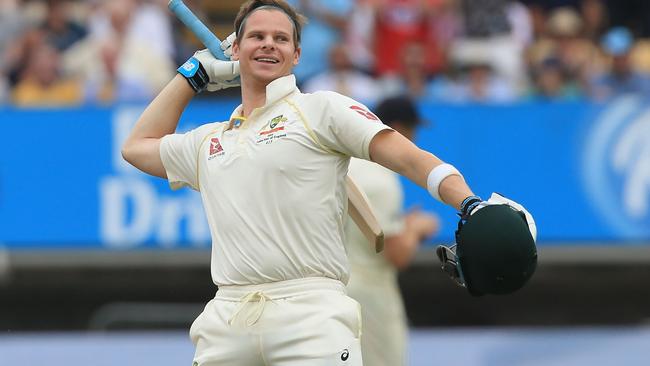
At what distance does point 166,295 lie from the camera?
13.5 meters

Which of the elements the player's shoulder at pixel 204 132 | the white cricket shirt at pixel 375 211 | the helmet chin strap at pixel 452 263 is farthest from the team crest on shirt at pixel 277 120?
the white cricket shirt at pixel 375 211

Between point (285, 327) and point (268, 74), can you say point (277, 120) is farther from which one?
point (285, 327)

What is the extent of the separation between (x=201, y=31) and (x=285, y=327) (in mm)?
1486

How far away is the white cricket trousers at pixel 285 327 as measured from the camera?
4.76m

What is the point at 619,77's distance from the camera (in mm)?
12883

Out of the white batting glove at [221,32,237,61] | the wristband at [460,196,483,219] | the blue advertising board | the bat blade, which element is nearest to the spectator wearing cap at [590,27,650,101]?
the blue advertising board

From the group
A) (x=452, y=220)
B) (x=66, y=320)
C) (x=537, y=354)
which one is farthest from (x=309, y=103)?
(x=66, y=320)

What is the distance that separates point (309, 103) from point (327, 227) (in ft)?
1.48

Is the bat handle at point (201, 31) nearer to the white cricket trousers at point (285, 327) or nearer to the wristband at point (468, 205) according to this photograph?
the white cricket trousers at point (285, 327)

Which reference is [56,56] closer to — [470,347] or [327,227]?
[470,347]

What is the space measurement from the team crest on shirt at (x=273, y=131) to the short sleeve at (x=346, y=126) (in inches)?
5.6

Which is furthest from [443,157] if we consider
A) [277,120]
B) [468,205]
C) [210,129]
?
[468,205]

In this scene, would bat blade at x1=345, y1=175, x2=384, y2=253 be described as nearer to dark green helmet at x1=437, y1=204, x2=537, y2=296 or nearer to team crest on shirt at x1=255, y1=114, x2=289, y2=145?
team crest on shirt at x1=255, y1=114, x2=289, y2=145

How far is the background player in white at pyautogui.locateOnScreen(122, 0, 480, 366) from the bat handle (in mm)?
470
